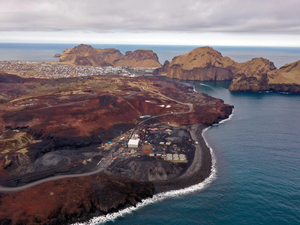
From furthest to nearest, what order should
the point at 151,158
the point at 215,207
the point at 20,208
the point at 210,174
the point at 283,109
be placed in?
1. the point at 283,109
2. the point at 151,158
3. the point at 210,174
4. the point at 215,207
5. the point at 20,208

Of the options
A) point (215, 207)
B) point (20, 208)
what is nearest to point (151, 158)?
point (215, 207)

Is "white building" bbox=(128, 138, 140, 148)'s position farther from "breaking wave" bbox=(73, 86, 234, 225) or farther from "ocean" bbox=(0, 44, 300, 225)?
"ocean" bbox=(0, 44, 300, 225)

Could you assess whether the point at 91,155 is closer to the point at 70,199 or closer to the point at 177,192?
the point at 70,199

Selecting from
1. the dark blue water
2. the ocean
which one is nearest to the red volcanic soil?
the ocean

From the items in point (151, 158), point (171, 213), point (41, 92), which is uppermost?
point (41, 92)

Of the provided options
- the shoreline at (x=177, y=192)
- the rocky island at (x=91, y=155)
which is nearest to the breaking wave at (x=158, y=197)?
the shoreline at (x=177, y=192)

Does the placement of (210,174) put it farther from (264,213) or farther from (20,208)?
(20,208)
